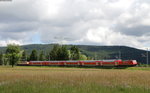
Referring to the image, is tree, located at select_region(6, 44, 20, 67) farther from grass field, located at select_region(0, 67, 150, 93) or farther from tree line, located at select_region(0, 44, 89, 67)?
grass field, located at select_region(0, 67, 150, 93)

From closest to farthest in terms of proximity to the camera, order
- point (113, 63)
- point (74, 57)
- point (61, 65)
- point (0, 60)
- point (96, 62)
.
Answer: point (113, 63) → point (96, 62) → point (61, 65) → point (74, 57) → point (0, 60)

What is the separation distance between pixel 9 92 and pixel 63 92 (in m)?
3.35

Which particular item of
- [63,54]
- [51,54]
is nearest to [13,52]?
[63,54]

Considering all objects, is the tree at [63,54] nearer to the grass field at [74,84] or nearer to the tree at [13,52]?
the tree at [13,52]

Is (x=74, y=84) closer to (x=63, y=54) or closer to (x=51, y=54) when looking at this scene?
(x=63, y=54)

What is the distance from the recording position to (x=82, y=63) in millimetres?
97062

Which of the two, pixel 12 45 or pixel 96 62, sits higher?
pixel 12 45

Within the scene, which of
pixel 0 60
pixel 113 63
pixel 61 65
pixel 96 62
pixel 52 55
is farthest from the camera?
pixel 0 60

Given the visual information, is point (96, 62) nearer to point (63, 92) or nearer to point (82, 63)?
point (82, 63)

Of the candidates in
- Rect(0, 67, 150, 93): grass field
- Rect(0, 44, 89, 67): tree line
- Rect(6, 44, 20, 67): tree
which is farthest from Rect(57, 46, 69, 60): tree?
Rect(0, 67, 150, 93): grass field

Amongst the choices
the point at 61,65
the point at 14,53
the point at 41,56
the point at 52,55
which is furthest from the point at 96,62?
the point at 41,56

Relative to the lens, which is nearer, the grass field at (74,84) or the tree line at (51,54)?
the grass field at (74,84)

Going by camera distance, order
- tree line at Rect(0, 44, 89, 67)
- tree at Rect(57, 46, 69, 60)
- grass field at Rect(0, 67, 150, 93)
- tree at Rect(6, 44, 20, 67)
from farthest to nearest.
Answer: tree at Rect(57, 46, 69, 60) → tree line at Rect(0, 44, 89, 67) → tree at Rect(6, 44, 20, 67) → grass field at Rect(0, 67, 150, 93)

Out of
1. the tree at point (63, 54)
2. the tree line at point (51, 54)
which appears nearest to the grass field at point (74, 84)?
the tree line at point (51, 54)
